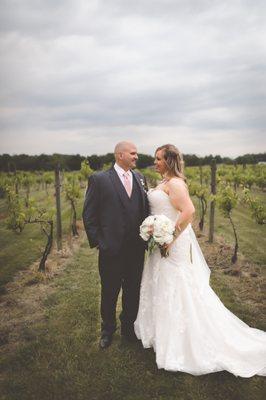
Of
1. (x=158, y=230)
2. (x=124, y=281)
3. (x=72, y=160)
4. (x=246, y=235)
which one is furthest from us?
(x=72, y=160)

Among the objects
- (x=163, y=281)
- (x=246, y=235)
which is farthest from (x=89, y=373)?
(x=246, y=235)

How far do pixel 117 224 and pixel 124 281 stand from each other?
2.98ft

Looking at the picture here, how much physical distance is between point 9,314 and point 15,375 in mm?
1794

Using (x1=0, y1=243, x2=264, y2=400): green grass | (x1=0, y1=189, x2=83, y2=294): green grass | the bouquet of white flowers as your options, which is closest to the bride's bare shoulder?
the bouquet of white flowers

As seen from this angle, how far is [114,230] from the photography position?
4129 millimetres

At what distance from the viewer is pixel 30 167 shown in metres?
76.2

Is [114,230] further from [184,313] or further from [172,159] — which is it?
[184,313]

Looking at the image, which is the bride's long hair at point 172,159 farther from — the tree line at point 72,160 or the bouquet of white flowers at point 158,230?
the tree line at point 72,160

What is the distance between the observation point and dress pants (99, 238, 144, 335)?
4273mm

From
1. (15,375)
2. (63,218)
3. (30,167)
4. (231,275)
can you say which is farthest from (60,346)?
(30,167)

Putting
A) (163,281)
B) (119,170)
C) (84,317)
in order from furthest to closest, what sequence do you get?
(84,317), (119,170), (163,281)

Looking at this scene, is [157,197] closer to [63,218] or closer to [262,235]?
[262,235]

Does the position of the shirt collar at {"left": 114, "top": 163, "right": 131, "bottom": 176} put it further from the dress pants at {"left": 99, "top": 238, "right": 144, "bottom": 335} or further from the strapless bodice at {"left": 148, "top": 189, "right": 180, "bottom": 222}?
the dress pants at {"left": 99, "top": 238, "right": 144, "bottom": 335}

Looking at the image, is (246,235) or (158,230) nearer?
(158,230)
